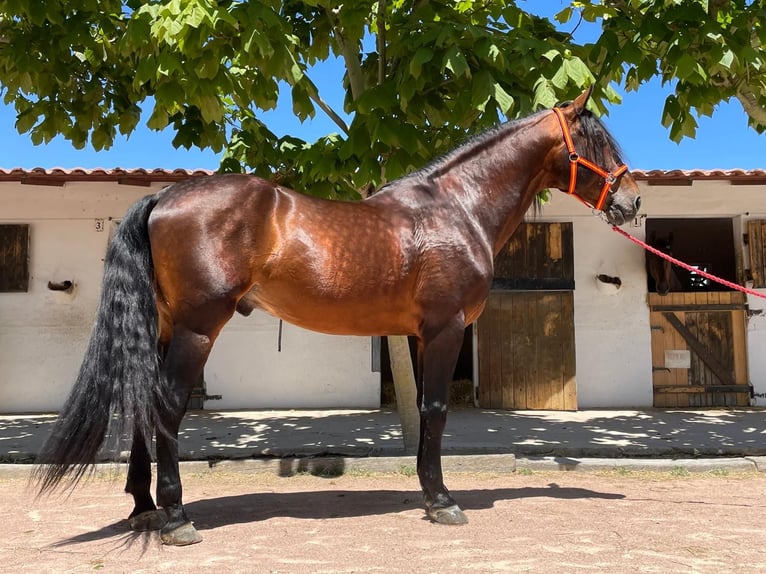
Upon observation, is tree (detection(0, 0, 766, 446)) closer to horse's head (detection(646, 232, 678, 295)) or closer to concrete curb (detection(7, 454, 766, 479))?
concrete curb (detection(7, 454, 766, 479))

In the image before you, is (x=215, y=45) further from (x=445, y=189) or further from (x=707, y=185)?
(x=707, y=185)

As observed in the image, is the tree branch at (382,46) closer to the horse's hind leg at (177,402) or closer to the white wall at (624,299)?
the horse's hind leg at (177,402)

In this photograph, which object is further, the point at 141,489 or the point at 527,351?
the point at 527,351

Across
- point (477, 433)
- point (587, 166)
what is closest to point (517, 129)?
point (587, 166)

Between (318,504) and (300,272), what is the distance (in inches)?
60.7

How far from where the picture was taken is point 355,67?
5.36m

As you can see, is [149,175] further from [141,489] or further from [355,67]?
[141,489]

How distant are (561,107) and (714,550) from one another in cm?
242

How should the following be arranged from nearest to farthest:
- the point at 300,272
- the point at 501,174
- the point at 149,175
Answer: the point at 300,272, the point at 501,174, the point at 149,175

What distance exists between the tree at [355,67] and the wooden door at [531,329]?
3.27 metres

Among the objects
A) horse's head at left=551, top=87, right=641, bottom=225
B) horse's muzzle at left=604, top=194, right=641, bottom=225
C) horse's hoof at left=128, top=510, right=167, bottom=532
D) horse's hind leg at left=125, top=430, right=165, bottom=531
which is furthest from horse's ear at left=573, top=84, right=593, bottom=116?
horse's hoof at left=128, top=510, right=167, bottom=532

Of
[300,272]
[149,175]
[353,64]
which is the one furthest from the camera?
[149,175]

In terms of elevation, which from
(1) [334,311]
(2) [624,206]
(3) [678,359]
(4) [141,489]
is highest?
(2) [624,206]

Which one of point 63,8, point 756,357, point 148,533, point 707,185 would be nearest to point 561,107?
point 148,533
